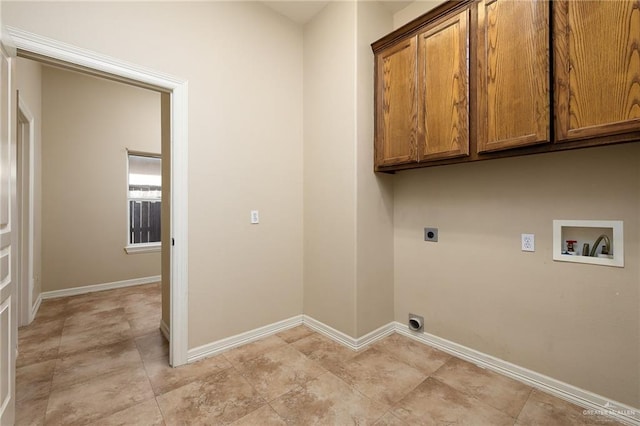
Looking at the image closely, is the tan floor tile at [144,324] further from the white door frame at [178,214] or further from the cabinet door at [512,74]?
the cabinet door at [512,74]

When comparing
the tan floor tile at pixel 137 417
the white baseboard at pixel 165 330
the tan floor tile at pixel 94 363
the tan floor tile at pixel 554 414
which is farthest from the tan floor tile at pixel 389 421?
the white baseboard at pixel 165 330

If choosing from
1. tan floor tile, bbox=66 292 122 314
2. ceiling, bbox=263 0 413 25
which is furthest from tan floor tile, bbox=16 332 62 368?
ceiling, bbox=263 0 413 25

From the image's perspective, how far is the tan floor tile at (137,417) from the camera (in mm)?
1563

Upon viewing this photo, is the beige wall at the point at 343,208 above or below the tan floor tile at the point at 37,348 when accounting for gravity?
above

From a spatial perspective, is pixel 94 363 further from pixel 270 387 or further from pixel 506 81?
pixel 506 81

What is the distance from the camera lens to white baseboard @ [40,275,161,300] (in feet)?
12.4

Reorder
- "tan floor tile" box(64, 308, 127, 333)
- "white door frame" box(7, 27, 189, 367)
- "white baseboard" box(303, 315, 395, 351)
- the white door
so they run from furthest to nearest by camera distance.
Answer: "tan floor tile" box(64, 308, 127, 333), "white baseboard" box(303, 315, 395, 351), "white door frame" box(7, 27, 189, 367), the white door

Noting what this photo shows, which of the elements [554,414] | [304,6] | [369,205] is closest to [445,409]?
[554,414]

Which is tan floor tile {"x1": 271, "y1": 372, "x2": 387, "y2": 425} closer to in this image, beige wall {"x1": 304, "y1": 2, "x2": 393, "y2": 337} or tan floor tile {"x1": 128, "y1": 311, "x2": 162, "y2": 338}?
beige wall {"x1": 304, "y1": 2, "x2": 393, "y2": 337}

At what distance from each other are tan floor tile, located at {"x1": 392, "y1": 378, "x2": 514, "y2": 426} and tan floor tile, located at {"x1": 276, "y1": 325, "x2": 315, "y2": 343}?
111cm

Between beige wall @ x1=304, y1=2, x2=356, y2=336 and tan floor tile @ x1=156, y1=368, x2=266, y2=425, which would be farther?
beige wall @ x1=304, y1=2, x2=356, y2=336

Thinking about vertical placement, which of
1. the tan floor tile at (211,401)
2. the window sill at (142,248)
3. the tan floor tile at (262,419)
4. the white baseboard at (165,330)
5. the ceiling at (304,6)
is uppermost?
the ceiling at (304,6)

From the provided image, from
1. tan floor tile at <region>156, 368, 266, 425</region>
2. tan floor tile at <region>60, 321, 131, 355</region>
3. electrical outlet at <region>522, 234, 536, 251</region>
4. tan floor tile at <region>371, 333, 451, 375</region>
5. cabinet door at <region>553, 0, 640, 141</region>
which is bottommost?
tan floor tile at <region>156, 368, 266, 425</region>

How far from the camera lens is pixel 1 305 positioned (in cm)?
134
